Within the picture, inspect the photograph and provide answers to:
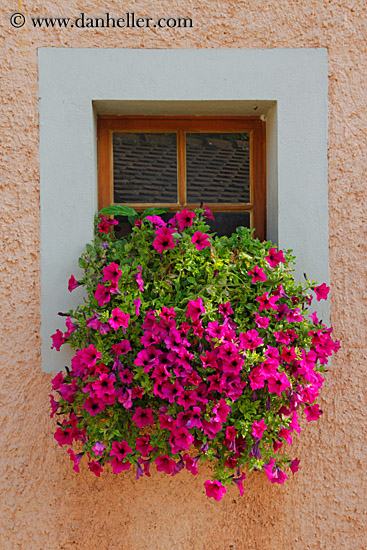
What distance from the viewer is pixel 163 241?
187 centimetres

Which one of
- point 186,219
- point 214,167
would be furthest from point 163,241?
point 214,167

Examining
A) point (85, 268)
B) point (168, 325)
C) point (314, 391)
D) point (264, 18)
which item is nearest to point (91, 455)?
point (168, 325)

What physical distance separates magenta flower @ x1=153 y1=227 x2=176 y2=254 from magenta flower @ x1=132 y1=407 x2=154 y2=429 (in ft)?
2.08

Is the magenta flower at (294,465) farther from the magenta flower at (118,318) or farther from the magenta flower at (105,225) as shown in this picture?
the magenta flower at (105,225)

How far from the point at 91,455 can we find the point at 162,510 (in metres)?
0.51

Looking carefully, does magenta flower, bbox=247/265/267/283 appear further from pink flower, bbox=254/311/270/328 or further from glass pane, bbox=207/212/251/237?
glass pane, bbox=207/212/251/237

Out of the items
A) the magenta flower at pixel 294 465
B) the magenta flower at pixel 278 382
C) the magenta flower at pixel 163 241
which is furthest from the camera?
the magenta flower at pixel 294 465

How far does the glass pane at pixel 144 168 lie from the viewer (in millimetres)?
2305

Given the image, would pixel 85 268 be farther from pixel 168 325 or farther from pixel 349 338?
pixel 349 338

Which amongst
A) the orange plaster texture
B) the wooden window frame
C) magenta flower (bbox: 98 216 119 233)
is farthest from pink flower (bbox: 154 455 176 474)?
the wooden window frame

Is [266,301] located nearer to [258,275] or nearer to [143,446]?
[258,275]

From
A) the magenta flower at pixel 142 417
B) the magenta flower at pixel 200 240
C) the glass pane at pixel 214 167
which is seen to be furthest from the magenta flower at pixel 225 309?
the glass pane at pixel 214 167

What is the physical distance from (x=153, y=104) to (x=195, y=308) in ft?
3.29

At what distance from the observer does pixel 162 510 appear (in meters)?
2.12
